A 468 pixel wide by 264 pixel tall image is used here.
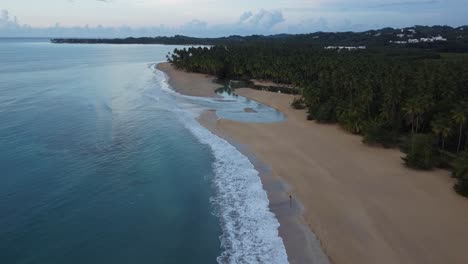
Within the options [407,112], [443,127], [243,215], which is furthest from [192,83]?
[243,215]

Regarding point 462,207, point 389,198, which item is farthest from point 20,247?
point 462,207

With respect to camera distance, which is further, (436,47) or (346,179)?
(436,47)

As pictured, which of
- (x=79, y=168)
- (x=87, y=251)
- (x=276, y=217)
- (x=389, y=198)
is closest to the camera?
(x=87, y=251)

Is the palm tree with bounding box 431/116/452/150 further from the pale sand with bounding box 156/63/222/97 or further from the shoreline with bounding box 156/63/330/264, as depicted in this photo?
the pale sand with bounding box 156/63/222/97

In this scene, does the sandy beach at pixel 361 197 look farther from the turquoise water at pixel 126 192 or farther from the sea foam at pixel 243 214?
the turquoise water at pixel 126 192

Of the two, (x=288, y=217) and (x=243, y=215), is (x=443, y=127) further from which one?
(x=243, y=215)

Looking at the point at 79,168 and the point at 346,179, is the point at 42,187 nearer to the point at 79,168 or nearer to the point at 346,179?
the point at 79,168
